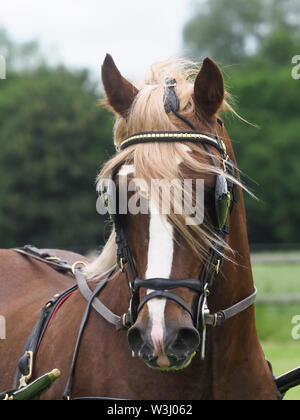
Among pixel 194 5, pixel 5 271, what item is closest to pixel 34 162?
pixel 194 5

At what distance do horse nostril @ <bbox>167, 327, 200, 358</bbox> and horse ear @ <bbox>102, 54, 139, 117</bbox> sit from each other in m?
1.07

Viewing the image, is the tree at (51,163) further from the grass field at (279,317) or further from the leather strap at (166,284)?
the leather strap at (166,284)

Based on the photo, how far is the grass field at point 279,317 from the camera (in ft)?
27.1

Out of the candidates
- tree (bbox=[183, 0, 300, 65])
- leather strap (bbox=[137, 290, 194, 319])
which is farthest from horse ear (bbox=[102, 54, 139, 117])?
tree (bbox=[183, 0, 300, 65])

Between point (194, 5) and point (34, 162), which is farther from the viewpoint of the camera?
point (194, 5)

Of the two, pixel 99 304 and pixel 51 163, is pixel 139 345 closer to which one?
pixel 99 304

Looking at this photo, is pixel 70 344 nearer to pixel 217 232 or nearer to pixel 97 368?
pixel 97 368

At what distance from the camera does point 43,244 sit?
117 feet

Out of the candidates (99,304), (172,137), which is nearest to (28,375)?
(99,304)

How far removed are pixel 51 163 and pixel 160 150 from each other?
115 feet

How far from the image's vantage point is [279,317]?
11039mm

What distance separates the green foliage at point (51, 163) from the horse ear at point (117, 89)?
32.2 meters

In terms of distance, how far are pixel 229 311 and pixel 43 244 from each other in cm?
3318

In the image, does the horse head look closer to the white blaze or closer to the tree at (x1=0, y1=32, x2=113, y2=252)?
the white blaze
